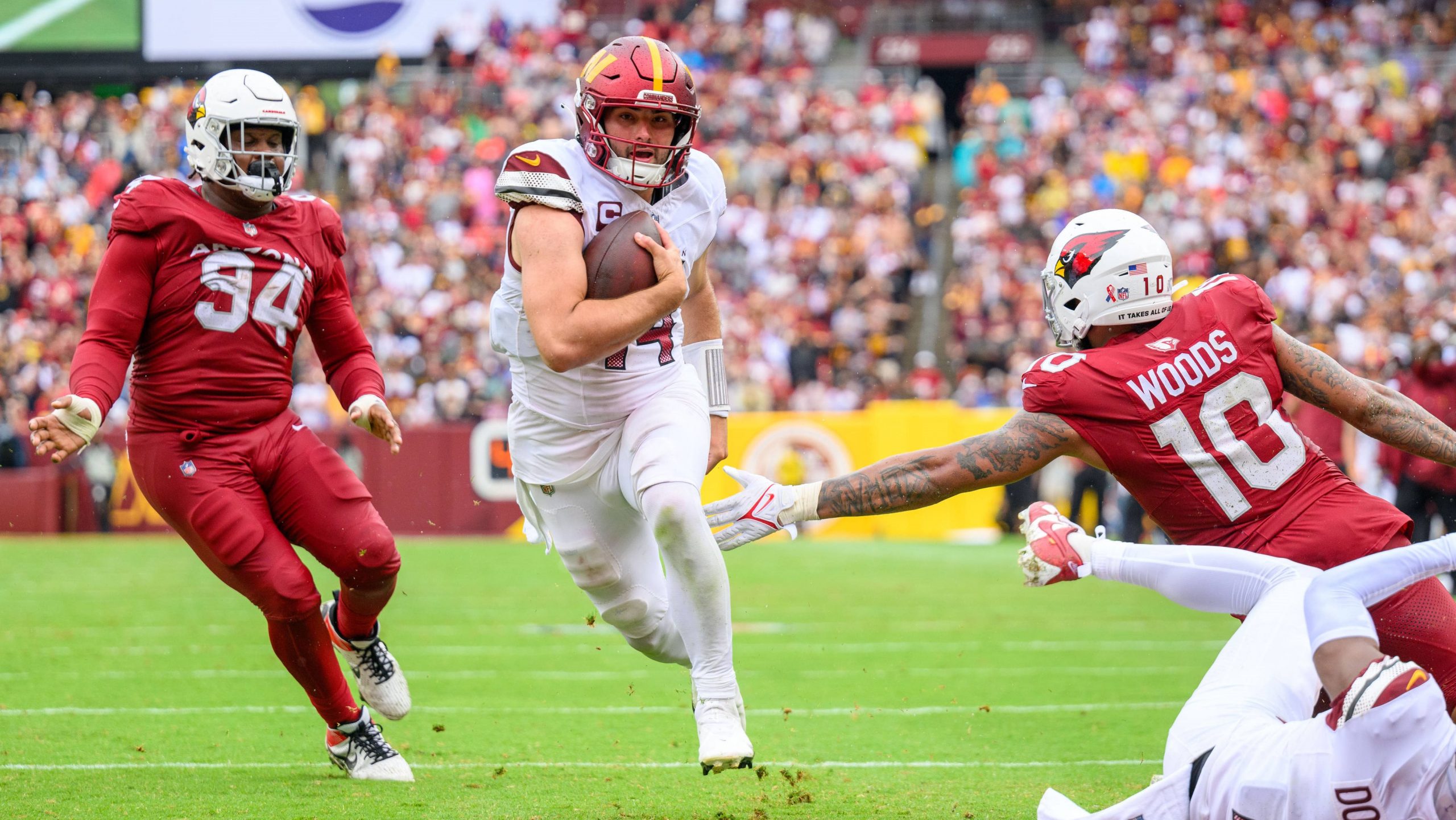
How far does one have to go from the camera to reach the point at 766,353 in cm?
1853

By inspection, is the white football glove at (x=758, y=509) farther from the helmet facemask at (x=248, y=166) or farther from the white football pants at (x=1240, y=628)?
the helmet facemask at (x=248, y=166)

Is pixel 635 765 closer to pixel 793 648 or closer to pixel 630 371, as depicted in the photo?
pixel 630 371

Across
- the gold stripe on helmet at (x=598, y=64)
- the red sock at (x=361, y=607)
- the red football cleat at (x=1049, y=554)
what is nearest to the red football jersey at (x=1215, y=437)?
the red football cleat at (x=1049, y=554)

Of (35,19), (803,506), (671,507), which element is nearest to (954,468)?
(803,506)

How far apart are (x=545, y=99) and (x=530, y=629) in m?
13.2

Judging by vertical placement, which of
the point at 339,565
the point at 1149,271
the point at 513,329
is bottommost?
the point at 339,565

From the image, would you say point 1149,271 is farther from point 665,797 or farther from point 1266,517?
point 665,797

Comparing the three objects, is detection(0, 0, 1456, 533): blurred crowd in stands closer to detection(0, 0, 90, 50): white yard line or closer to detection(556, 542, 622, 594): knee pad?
detection(0, 0, 90, 50): white yard line

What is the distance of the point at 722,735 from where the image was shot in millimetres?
4348

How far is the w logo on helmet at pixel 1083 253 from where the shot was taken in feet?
14.5

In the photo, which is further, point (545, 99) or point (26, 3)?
point (26, 3)

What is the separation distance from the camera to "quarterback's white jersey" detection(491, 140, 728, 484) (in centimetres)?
449

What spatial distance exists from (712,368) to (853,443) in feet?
36.7

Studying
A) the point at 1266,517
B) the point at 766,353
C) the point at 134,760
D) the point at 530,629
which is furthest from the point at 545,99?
the point at 1266,517
